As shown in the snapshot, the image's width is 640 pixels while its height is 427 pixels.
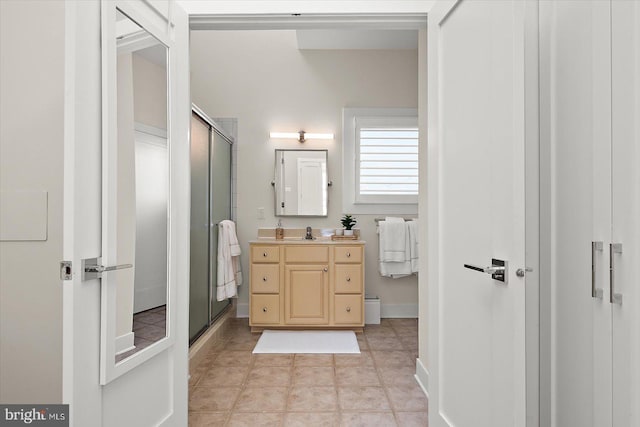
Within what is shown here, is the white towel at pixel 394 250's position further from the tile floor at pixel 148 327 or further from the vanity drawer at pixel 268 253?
the tile floor at pixel 148 327

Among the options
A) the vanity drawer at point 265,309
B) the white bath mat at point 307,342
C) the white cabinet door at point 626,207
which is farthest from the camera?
the vanity drawer at point 265,309

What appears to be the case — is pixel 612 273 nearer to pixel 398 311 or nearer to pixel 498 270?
pixel 498 270

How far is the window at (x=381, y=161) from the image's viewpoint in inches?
156

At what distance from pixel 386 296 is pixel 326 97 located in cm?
221

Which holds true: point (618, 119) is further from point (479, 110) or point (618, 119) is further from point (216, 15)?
point (216, 15)

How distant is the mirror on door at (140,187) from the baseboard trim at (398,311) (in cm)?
277

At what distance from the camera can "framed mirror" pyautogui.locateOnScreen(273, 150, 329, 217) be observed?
3953mm

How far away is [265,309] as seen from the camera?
340 cm

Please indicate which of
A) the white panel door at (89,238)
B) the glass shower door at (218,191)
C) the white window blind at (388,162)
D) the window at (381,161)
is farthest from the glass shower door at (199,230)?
the white window blind at (388,162)

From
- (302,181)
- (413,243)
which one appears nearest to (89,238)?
(302,181)

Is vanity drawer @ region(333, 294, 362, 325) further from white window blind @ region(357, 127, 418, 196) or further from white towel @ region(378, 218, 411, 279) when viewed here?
white window blind @ region(357, 127, 418, 196)

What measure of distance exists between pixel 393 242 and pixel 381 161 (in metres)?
0.88

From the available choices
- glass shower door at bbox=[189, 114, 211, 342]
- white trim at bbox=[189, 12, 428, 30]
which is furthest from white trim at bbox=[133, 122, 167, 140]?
glass shower door at bbox=[189, 114, 211, 342]

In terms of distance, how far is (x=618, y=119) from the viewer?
987mm
